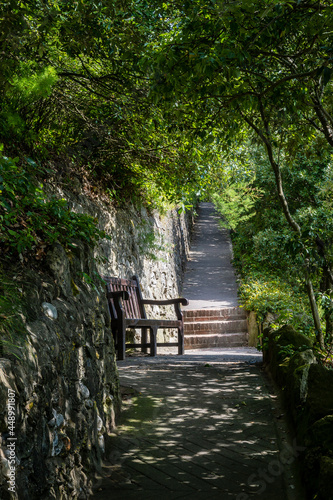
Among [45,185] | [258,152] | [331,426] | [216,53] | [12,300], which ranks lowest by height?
[331,426]

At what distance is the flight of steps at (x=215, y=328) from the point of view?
34.0 ft

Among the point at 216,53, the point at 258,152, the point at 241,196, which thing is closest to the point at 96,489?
the point at 216,53

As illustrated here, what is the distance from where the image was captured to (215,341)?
34.2 ft

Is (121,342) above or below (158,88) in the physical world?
below

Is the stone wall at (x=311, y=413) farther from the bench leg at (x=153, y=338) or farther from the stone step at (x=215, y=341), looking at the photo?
the stone step at (x=215, y=341)

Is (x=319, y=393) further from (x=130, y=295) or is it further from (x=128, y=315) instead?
(x=130, y=295)

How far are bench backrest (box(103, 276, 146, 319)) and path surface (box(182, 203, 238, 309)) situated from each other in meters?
4.54

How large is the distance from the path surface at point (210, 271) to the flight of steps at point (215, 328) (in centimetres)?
62

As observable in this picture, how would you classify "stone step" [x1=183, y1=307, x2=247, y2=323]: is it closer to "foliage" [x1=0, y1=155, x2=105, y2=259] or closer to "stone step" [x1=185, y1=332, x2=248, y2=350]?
"stone step" [x1=185, y1=332, x2=248, y2=350]

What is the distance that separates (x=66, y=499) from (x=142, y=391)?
7.31 feet

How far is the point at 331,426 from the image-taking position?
7.88ft

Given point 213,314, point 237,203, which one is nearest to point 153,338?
point 213,314

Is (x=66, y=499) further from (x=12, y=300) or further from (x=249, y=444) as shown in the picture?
(x=249, y=444)

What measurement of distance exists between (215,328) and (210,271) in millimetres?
6116
